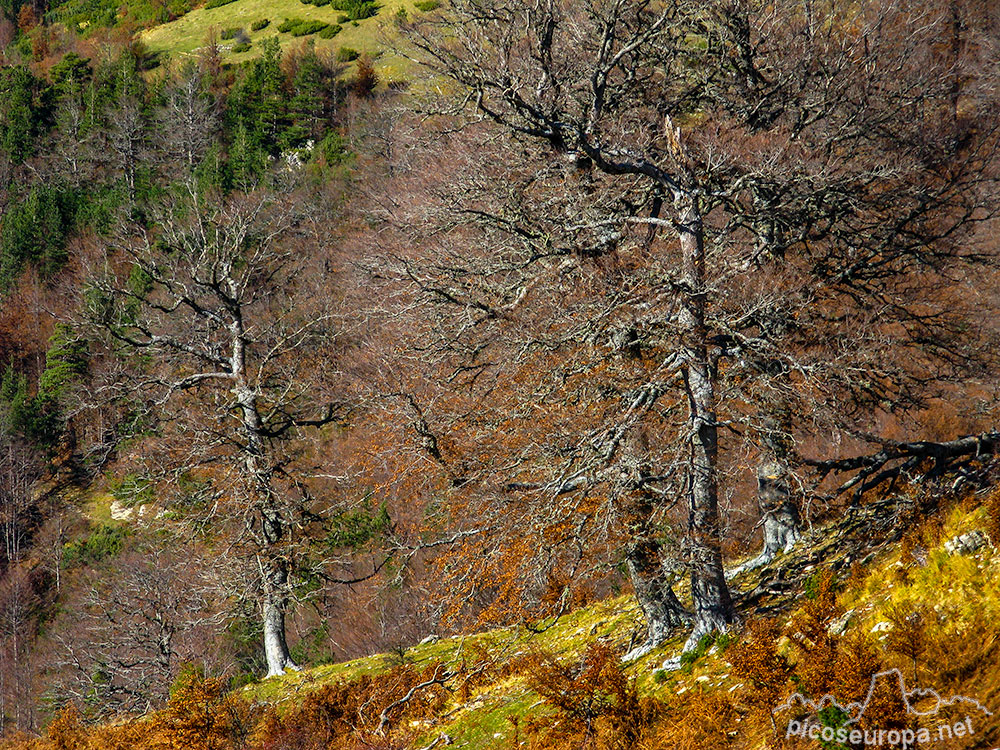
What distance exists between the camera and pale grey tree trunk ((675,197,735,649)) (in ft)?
24.6

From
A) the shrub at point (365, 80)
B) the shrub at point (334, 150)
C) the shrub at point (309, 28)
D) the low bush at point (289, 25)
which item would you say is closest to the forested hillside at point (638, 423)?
the shrub at point (334, 150)

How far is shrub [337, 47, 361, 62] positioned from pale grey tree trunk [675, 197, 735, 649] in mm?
60771

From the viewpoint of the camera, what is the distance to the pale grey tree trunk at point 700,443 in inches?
296

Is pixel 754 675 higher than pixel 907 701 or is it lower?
lower

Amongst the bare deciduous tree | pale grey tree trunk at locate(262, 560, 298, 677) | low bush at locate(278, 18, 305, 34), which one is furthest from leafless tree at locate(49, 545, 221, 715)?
low bush at locate(278, 18, 305, 34)

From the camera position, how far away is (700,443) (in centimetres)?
767

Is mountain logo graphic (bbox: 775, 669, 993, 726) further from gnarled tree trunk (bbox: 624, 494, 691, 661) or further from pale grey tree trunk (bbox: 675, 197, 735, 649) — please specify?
gnarled tree trunk (bbox: 624, 494, 691, 661)

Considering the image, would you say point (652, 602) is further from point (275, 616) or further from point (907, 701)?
point (275, 616)

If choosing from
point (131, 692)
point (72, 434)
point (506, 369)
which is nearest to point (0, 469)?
point (72, 434)

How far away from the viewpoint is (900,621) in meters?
6.08

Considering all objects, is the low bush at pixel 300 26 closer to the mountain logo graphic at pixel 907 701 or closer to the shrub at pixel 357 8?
the shrub at pixel 357 8

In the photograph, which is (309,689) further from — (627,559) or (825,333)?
(825,333)

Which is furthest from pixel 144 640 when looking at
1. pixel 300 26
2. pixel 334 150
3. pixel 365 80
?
pixel 300 26

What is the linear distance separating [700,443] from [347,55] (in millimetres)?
62333
